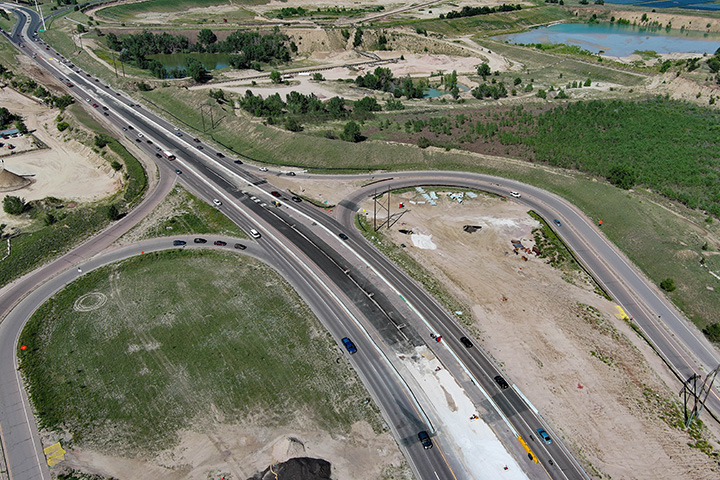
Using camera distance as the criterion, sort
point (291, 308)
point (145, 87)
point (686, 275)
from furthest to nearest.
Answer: point (145, 87) < point (686, 275) < point (291, 308)

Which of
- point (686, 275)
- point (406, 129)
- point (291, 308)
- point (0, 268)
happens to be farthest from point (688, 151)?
point (0, 268)

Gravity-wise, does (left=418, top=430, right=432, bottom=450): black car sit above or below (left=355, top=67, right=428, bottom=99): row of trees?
below

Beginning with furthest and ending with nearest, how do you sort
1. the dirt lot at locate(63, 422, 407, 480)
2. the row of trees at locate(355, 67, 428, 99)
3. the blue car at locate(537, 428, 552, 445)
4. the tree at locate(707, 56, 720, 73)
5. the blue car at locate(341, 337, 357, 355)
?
the row of trees at locate(355, 67, 428, 99) → the tree at locate(707, 56, 720, 73) → the blue car at locate(341, 337, 357, 355) → the blue car at locate(537, 428, 552, 445) → the dirt lot at locate(63, 422, 407, 480)

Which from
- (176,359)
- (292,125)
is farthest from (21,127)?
(176,359)

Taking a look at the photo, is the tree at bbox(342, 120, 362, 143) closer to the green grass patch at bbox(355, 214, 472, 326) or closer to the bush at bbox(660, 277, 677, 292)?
the green grass patch at bbox(355, 214, 472, 326)

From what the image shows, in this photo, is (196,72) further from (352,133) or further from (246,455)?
(246,455)

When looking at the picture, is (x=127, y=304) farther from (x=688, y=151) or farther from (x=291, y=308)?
(x=688, y=151)

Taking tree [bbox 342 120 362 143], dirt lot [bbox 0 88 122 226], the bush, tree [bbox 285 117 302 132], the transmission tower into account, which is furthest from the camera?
tree [bbox 285 117 302 132]

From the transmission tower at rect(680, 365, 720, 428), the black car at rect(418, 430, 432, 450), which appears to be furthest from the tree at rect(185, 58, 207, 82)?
the transmission tower at rect(680, 365, 720, 428)
